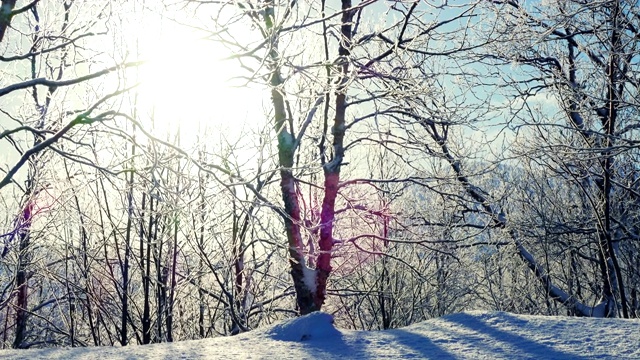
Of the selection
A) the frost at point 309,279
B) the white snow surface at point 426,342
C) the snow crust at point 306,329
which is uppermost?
the frost at point 309,279

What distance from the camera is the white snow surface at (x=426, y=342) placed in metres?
2.46

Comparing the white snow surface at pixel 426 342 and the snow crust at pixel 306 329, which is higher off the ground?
the snow crust at pixel 306 329

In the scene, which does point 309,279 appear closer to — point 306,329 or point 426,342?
point 306,329

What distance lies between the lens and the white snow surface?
97.0 inches

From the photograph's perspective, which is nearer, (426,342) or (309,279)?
(426,342)

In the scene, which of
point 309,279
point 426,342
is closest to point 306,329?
point 426,342

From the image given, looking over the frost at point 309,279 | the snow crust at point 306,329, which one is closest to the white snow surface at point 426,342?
the snow crust at point 306,329

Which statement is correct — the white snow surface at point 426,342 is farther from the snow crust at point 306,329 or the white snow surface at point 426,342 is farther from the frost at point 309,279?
the frost at point 309,279

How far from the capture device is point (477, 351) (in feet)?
8.20

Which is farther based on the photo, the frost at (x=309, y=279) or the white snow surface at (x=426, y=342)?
the frost at (x=309, y=279)

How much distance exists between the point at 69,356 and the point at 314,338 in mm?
1323

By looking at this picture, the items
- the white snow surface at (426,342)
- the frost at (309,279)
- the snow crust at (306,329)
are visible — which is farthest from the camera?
the frost at (309,279)

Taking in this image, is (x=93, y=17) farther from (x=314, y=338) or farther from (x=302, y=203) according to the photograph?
(x=302, y=203)

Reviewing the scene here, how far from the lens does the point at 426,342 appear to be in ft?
8.95
